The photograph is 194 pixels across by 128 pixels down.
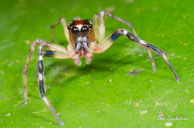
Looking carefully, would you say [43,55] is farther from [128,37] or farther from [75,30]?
[128,37]

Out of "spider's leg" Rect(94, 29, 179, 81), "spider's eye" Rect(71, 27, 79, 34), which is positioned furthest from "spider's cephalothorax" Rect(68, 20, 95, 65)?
"spider's leg" Rect(94, 29, 179, 81)

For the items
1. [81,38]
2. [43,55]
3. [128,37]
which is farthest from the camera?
[81,38]

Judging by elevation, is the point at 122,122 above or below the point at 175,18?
below

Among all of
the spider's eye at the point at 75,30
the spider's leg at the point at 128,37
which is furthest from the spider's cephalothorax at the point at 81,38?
the spider's leg at the point at 128,37

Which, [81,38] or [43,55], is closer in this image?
[43,55]

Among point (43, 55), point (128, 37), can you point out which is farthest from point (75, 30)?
point (128, 37)

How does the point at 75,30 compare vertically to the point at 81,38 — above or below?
above

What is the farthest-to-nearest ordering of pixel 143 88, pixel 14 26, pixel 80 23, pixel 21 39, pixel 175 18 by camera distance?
pixel 14 26 < pixel 21 39 < pixel 175 18 < pixel 80 23 < pixel 143 88

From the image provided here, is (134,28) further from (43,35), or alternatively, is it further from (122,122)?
(122,122)

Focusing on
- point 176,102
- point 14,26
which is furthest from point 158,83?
point 14,26

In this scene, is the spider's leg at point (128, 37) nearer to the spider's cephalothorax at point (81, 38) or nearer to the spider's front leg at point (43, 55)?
the spider's cephalothorax at point (81, 38)

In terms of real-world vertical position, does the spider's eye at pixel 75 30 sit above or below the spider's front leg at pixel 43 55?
above
